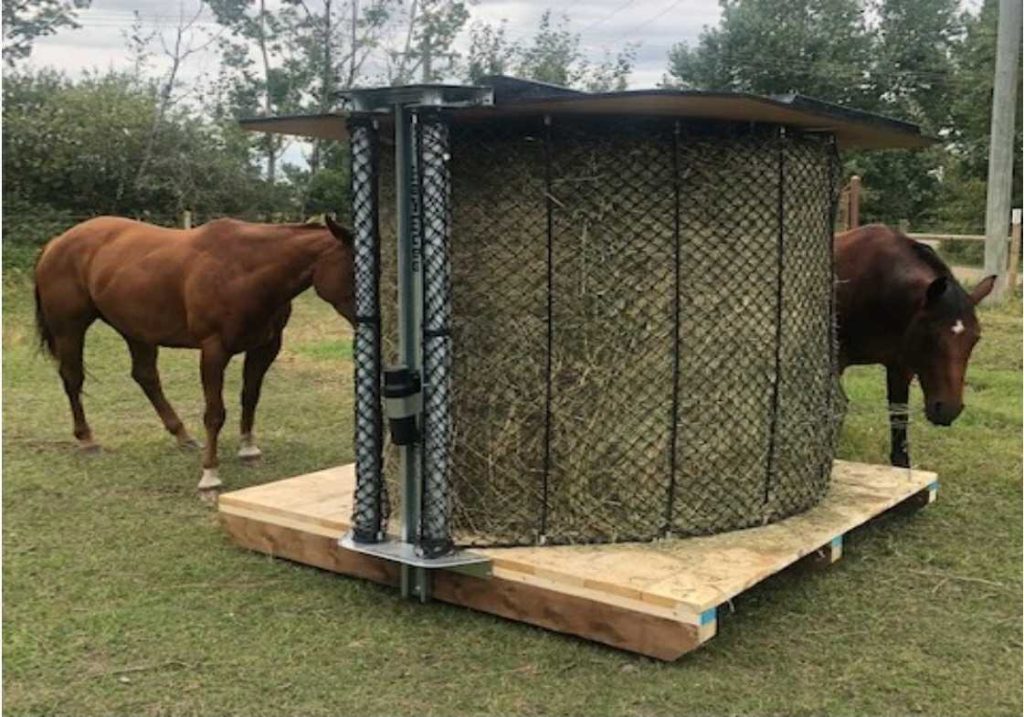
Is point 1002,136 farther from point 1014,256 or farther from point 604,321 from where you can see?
point 604,321

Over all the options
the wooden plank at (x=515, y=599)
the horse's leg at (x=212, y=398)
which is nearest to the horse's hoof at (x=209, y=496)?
the horse's leg at (x=212, y=398)

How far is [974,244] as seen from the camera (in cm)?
2500

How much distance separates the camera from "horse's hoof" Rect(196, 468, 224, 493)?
18.7 ft

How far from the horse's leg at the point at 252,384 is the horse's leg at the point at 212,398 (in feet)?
1.82

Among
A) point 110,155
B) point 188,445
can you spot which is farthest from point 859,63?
point 188,445

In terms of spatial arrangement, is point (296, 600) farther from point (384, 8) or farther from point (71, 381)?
point (384, 8)

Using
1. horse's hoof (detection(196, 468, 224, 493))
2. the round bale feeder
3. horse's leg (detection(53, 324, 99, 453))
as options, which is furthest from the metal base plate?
horse's leg (detection(53, 324, 99, 453))

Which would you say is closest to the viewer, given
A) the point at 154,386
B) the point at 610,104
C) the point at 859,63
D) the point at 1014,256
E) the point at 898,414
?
the point at 610,104

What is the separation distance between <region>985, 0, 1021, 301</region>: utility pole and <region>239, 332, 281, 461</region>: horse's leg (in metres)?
12.1

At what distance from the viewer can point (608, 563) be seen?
3.79 meters

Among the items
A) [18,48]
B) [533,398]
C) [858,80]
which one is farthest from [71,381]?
[858,80]

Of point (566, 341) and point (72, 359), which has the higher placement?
point (566, 341)

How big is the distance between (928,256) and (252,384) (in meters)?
4.15

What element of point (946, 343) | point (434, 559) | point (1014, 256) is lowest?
point (434, 559)
